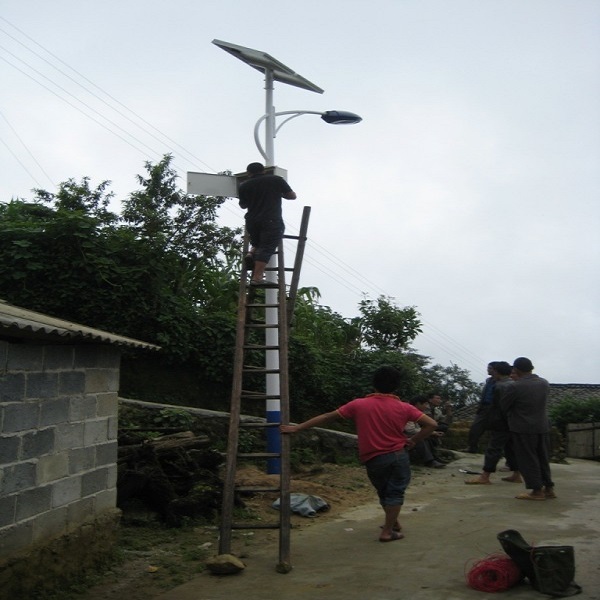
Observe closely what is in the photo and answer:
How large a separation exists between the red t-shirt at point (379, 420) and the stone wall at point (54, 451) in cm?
216

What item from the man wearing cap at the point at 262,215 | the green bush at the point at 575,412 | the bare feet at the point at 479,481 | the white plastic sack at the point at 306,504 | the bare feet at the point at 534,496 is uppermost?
the man wearing cap at the point at 262,215

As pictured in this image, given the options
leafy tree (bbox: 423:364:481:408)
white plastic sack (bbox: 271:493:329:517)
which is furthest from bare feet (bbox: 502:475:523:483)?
leafy tree (bbox: 423:364:481:408)

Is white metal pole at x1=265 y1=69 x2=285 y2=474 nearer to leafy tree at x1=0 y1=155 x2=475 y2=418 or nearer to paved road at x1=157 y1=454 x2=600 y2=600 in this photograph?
A: paved road at x1=157 y1=454 x2=600 y2=600

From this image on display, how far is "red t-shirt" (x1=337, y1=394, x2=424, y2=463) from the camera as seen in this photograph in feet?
19.8

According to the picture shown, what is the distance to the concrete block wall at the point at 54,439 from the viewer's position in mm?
4969

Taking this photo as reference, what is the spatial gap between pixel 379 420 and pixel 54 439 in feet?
8.69

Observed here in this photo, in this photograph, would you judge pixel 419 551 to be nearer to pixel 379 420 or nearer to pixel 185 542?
pixel 379 420

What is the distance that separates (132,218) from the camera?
17812mm

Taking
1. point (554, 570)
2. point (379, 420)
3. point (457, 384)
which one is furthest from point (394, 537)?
point (457, 384)

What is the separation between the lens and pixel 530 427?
7.89m

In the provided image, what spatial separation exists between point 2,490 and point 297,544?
2777mm

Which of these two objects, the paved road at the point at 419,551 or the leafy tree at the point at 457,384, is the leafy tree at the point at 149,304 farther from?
the leafy tree at the point at 457,384

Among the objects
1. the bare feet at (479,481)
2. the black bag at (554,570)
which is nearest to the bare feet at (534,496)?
the bare feet at (479,481)

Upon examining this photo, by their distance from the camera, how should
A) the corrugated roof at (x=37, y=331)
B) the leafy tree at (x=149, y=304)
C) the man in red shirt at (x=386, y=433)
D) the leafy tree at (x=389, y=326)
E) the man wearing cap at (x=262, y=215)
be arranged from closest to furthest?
the corrugated roof at (x=37, y=331)
the man in red shirt at (x=386, y=433)
the man wearing cap at (x=262, y=215)
the leafy tree at (x=149, y=304)
the leafy tree at (x=389, y=326)
